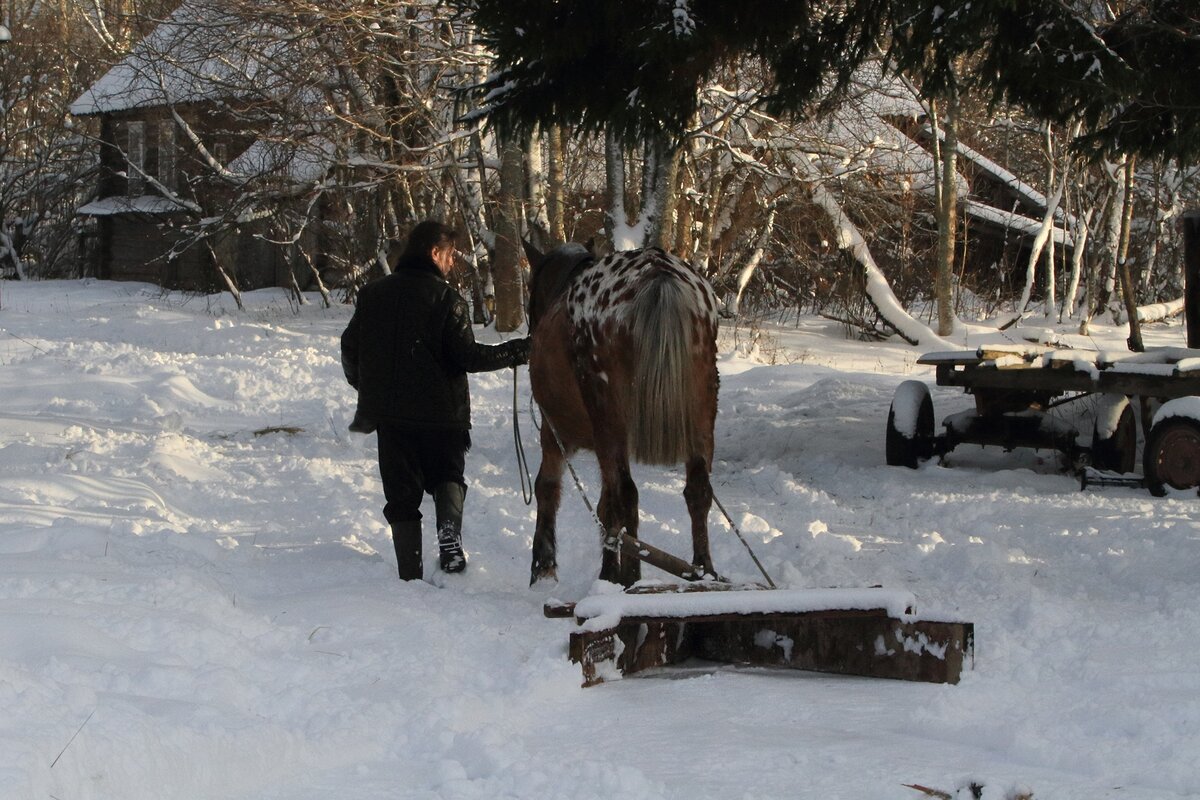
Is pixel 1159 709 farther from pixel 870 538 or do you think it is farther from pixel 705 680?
pixel 870 538

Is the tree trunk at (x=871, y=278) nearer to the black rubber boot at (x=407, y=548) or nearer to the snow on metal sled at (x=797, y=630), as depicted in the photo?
the black rubber boot at (x=407, y=548)

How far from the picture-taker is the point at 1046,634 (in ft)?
17.4

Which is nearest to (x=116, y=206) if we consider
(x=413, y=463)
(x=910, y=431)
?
(x=910, y=431)

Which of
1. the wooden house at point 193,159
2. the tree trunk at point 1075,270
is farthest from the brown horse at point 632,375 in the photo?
the tree trunk at point 1075,270

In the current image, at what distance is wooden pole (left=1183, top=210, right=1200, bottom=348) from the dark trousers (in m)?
7.91

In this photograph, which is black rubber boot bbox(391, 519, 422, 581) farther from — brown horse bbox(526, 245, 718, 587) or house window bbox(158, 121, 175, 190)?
house window bbox(158, 121, 175, 190)

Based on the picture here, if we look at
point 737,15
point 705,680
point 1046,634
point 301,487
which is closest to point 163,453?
point 301,487

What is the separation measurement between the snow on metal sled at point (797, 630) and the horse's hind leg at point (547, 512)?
163 centimetres

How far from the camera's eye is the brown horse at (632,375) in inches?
232

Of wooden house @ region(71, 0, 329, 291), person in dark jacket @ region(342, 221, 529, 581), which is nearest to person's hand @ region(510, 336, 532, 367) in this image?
person in dark jacket @ region(342, 221, 529, 581)

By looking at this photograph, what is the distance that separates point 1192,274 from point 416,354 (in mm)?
8342

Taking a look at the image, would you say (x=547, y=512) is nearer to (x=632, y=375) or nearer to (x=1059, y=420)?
(x=632, y=375)

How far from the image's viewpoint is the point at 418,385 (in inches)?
254

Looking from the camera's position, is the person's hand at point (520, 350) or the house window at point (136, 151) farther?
the house window at point (136, 151)
